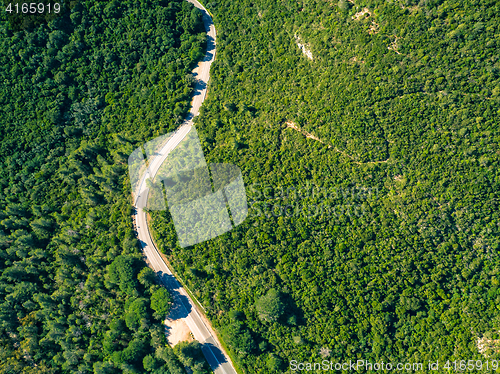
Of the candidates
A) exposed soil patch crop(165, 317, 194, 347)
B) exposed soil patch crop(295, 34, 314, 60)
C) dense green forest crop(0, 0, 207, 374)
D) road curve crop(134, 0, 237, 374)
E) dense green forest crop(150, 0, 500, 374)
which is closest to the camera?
dense green forest crop(150, 0, 500, 374)

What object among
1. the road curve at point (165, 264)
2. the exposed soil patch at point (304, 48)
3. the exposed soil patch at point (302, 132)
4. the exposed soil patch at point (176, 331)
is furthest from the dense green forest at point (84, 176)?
the exposed soil patch at point (302, 132)

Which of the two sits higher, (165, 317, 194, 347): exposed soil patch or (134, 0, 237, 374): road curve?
(134, 0, 237, 374): road curve

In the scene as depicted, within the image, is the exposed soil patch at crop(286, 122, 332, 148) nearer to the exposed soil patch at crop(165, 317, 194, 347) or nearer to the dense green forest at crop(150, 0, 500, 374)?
the dense green forest at crop(150, 0, 500, 374)

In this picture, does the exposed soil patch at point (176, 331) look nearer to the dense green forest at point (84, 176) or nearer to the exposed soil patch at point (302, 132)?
the dense green forest at point (84, 176)

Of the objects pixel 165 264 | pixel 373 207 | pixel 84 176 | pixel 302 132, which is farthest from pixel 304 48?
pixel 84 176

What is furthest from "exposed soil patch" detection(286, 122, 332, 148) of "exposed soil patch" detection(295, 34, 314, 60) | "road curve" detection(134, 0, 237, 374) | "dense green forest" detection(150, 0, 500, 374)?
"road curve" detection(134, 0, 237, 374)

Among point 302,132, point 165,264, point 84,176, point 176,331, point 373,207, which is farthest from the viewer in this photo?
point 84,176

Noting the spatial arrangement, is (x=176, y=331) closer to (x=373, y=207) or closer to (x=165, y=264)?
(x=165, y=264)
